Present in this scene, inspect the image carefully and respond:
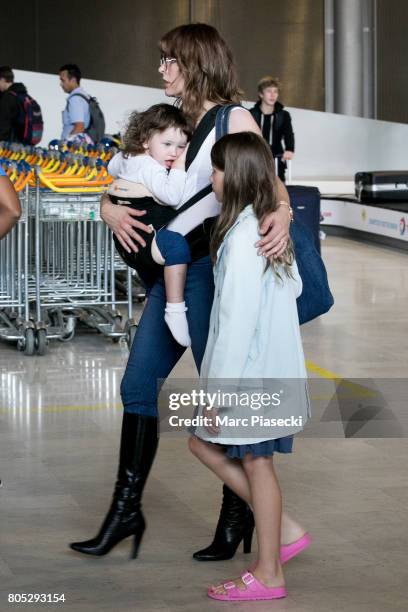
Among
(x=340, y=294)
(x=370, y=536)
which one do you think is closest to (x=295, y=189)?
(x=340, y=294)

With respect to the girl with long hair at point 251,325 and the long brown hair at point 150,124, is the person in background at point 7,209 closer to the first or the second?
the long brown hair at point 150,124

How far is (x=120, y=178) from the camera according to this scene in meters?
4.14

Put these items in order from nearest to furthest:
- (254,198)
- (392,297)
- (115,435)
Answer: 1. (254,198)
2. (115,435)
3. (392,297)

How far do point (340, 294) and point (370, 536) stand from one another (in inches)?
247

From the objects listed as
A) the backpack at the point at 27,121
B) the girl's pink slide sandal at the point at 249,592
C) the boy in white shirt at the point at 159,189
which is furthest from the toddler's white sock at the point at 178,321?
the backpack at the point at 27,121

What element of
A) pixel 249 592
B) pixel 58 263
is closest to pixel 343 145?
pixel 58 263

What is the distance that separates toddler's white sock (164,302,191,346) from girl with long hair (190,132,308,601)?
22cm

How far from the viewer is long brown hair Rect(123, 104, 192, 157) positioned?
4020mm

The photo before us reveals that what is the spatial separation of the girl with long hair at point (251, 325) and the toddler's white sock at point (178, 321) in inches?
8.7

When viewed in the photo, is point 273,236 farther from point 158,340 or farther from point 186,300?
point 158,340

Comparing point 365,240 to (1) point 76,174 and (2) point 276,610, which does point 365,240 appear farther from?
(2) point 276,610

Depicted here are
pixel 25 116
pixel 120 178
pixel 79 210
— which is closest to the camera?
pixel 120 178

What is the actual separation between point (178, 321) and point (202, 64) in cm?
79

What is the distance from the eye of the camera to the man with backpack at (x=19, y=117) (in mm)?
13203
